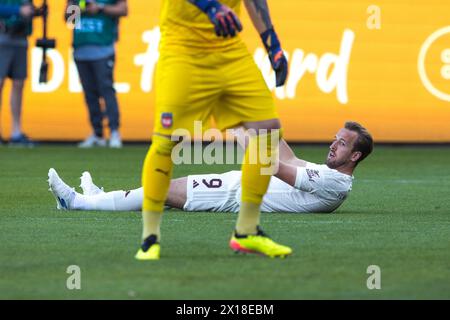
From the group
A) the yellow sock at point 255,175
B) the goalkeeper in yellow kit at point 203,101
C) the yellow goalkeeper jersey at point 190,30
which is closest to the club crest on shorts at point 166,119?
the goalkeeper in yellow kit at point 203,101

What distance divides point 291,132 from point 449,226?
7.97 m

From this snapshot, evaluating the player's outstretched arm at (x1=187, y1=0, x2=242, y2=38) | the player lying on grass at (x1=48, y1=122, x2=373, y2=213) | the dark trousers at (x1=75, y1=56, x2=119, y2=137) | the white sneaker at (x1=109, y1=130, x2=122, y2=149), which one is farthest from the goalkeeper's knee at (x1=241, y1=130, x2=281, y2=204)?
the white sneaker at (x1=109, y1=130, x2=122, y2=149)

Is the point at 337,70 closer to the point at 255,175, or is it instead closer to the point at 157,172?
the point at 255,175

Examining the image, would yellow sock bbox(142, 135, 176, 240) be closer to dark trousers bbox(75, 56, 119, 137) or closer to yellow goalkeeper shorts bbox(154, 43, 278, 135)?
yellow goalkeeper shorts bbox(154, 43, 278, 135)

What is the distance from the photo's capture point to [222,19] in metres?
6.39

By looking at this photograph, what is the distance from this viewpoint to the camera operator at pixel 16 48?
15.0 meters

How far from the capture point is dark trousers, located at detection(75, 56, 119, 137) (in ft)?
49.9

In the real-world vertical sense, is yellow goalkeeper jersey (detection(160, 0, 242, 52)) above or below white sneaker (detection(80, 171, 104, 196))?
above

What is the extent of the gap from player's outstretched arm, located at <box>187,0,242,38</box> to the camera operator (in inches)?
349

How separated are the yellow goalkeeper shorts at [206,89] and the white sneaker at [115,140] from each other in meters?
8.91

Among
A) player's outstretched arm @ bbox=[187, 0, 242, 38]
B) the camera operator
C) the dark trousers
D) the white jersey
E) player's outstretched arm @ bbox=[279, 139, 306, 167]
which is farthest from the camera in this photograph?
the dark trousers

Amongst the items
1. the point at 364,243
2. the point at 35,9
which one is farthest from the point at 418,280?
the point at 35,9

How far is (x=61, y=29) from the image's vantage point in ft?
51.1

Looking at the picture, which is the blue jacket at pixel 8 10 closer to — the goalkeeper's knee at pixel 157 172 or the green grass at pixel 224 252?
the green grass at pixel 224 252
